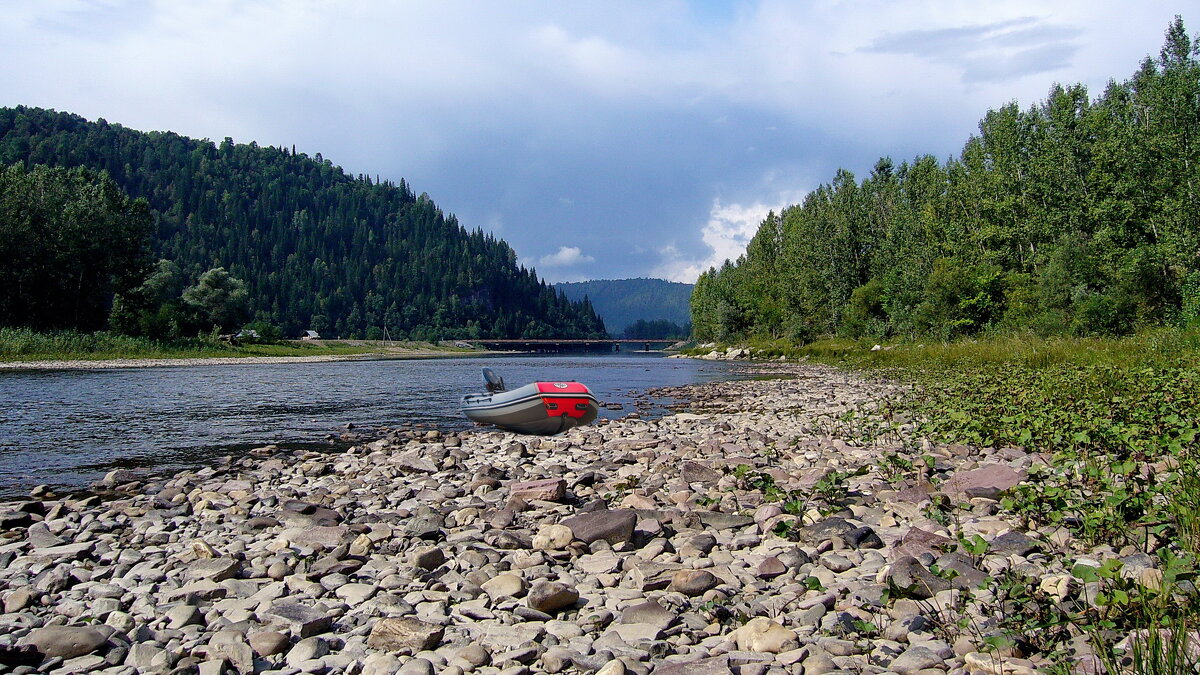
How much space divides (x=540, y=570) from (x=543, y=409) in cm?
1225

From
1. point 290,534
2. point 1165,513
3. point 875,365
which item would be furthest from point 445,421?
point 875,365

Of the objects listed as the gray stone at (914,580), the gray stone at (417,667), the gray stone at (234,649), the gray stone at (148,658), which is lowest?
the gray stone at (148,658)

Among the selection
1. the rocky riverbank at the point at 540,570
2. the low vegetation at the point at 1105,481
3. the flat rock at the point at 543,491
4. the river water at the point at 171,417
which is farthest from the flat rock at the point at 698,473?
the river water at the point at 171,417

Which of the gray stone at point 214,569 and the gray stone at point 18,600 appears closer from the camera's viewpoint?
the gray stone at point 18,600

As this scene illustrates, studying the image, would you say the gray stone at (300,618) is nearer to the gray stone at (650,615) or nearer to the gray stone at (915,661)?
the gray stone at (650,615)

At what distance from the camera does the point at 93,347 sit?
68.6m

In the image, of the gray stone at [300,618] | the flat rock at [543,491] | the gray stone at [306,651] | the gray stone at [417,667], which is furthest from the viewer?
the flat rock at [543,491]

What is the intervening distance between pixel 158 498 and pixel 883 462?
428 inches

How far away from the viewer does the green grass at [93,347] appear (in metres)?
62.4

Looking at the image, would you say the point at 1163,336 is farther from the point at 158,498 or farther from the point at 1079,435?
the point at 158,498

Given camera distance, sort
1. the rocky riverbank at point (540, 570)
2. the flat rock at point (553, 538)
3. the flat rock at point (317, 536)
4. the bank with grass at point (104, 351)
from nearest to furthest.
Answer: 1. the rocky riverbank at point (540, 570)
2. the flat rock at point (553, 538)
3. the flat rock at point (317, 536)
4. the bank with grass at point (104, 351)

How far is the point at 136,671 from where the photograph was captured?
4691mm

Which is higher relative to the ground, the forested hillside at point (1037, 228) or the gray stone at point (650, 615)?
the forested hillside at point (1037, 228)

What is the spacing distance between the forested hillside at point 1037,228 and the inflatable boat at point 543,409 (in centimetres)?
2671
